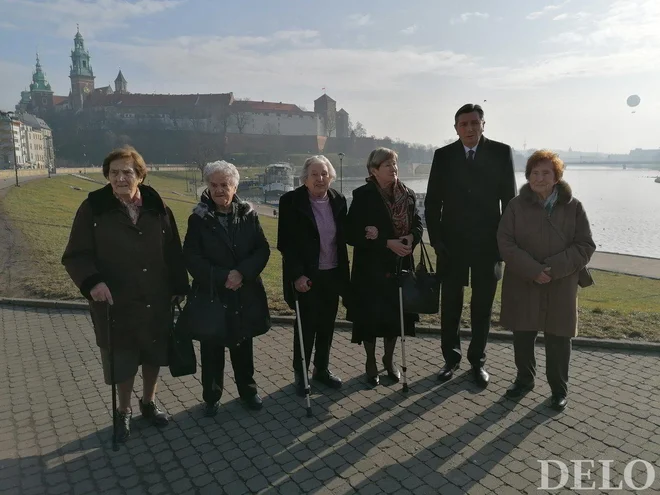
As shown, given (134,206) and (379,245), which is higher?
(134,206)

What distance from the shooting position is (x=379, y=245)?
14.2ft

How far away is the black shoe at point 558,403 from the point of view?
397cm

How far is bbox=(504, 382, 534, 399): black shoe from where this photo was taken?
420 cm

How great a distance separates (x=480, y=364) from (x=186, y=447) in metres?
2.65

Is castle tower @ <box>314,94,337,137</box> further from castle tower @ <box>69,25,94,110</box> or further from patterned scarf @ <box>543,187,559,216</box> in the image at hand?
patterned scarf @ <box>543,187,559,216</box>

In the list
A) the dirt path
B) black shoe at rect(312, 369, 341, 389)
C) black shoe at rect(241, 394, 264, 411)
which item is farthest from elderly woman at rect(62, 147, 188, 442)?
the dirt path

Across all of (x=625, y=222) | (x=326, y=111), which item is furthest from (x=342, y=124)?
(x=625, y=222)

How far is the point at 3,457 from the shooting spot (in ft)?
11.4

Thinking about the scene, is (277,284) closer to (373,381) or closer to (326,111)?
(373,381)

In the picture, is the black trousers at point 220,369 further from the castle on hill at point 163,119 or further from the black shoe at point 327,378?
the castle on hill at point 163,119

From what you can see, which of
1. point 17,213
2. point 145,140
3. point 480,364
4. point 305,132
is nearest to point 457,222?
point 480,364

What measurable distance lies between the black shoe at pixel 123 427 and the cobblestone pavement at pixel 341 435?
0.07 m

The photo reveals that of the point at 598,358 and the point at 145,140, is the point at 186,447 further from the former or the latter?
the point at 145,140

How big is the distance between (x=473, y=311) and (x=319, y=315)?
4.85ft
